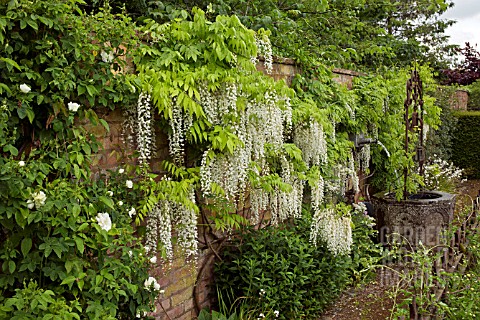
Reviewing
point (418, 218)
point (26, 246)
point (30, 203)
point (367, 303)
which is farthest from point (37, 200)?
point (418, 218)

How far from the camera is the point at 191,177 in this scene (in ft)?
11.0

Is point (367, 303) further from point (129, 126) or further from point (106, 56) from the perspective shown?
point (106, 56)

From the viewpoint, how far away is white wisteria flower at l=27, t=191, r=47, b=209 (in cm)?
231

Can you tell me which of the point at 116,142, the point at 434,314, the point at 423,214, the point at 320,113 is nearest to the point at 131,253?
the point at 116,142

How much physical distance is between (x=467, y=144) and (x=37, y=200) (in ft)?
38.4

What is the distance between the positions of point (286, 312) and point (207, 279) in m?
0.65

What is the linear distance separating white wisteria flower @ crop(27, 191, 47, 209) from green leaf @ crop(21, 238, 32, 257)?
0.17 meters

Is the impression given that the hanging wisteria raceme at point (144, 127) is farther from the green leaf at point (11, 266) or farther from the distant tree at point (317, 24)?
the distant tree at point (317, 24)

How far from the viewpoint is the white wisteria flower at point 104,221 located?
250cm

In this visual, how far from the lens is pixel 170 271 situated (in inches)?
138

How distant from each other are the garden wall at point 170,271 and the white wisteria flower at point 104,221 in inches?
18.7

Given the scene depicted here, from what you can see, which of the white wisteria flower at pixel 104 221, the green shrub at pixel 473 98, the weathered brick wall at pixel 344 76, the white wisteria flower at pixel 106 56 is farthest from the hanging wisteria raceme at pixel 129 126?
the green shrub at pixel 473 98

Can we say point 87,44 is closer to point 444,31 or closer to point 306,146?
point 306,146

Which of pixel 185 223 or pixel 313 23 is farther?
pixel 313 23
